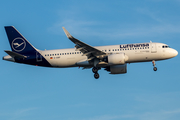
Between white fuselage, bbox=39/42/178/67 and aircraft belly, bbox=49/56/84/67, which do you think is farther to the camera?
aircraft belly, bbox=49/56/84/67

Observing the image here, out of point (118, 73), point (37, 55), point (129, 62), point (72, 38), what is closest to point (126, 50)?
point (129, 62)

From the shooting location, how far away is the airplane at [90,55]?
50.1 metres

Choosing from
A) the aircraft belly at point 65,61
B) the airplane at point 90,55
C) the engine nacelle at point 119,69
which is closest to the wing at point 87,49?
the airplane at point 90,55

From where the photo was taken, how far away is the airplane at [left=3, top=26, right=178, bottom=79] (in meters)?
50.1

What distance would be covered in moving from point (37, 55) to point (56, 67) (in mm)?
3712

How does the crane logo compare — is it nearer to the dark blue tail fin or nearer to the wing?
the dark blue tail fin

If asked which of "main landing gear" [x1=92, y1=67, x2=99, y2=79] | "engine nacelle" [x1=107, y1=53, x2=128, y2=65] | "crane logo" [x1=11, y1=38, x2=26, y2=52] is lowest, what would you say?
"main landing gear" [x1=92, y1=67, x2=99, y2=79]

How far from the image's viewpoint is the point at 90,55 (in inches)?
2004

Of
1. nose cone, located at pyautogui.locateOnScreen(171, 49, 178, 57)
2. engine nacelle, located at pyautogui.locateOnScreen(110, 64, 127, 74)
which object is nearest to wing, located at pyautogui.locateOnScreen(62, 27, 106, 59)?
engine nacelle, located at pyautogui.locateOnScreen(110, 64, 127, 74)

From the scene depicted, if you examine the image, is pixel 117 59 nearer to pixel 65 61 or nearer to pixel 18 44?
pixel 65 61

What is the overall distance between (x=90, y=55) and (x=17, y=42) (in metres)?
13.1

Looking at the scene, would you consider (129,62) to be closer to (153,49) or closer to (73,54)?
(153,49)

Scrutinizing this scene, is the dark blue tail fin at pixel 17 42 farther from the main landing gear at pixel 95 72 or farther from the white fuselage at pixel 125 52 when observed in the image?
the main landing gear at pixel 95 72

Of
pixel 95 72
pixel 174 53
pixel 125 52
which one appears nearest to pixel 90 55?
pixel 95 72
